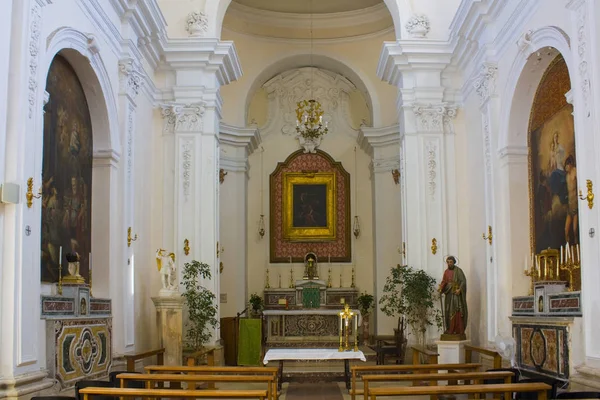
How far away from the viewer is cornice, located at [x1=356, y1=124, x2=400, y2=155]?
69.7 ft

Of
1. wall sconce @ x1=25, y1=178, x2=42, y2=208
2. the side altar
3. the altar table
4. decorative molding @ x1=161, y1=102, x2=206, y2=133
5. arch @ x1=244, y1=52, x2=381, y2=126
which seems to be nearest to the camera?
wall sconce @ x1=25, y1=178, x2=42, y2=208

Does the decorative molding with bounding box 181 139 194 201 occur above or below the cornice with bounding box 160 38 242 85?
below

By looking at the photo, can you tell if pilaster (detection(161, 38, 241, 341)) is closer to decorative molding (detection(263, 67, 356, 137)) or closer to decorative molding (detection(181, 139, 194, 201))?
decorative molding (detection(181, 139, 194, 201))

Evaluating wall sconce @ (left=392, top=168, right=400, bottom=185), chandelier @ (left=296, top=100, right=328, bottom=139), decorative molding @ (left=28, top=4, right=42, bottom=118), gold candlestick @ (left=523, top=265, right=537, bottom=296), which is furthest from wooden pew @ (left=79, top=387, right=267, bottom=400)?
wall sconce @ (left=392, top=168, right=400, bottom=185)

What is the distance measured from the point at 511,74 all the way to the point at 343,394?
231 inches

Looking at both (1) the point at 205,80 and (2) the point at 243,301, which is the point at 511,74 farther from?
(2) the point at 243,301

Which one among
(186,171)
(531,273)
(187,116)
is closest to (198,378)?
(531,273)

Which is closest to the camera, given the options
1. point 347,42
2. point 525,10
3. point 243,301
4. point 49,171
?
point 49,171

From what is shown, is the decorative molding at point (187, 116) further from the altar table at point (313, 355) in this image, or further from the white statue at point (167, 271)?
the altar table at point (313, 355)

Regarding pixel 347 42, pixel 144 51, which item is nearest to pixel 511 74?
pixel 144 51

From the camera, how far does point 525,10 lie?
38.9 feet

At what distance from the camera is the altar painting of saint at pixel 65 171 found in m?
10.2

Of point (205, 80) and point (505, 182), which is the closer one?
point (505, 182)

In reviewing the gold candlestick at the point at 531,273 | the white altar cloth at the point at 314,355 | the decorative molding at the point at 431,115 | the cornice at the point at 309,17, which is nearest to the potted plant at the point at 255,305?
the decorative molding at the point at 431,115
